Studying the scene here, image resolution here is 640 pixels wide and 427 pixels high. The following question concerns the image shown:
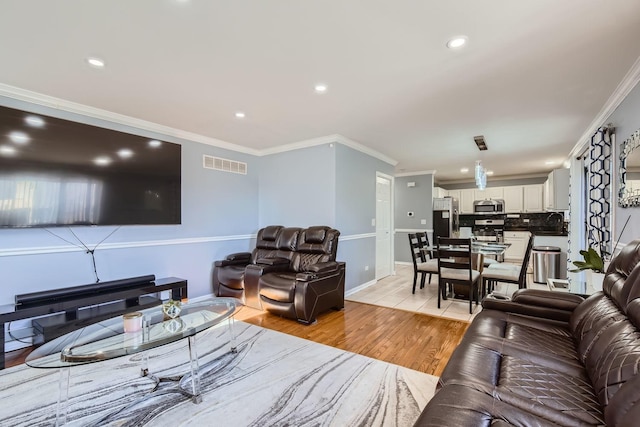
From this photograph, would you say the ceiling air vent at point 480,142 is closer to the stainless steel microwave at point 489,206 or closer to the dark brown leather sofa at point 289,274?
the dark brown leather sofa at point 289,274

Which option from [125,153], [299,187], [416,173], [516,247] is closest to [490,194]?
[516,247]

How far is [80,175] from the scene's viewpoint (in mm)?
3088

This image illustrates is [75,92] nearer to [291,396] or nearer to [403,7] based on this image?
[403,7]

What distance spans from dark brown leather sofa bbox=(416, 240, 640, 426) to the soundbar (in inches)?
134

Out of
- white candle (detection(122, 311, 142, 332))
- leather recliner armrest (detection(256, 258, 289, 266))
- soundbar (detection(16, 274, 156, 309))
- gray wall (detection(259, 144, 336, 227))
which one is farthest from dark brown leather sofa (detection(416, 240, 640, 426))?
soundbar (detection(16, 274, 156, 309))

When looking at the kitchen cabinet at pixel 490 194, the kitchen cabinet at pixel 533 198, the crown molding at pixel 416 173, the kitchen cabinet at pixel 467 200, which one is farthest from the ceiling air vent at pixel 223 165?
the kitchen cabinet at pixel 533 198

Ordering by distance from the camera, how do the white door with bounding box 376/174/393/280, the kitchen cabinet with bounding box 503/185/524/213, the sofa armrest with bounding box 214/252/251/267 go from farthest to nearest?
the kitchen cabinet with bounding box 503/185/524/213 → the white door with bounding box 376/174/393/280 → the sofa armrest with bounding box 214/252/251/267

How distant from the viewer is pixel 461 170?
719 cm

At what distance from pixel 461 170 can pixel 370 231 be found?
3.53 m

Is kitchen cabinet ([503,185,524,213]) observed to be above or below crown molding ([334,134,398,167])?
below

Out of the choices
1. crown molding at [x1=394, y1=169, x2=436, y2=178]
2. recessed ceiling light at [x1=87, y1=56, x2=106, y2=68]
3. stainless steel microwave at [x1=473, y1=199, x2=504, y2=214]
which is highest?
recessed ceiling light at [x1=87, y1=56, x2=106, y2=68]

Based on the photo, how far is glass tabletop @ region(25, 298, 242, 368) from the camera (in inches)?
64.2

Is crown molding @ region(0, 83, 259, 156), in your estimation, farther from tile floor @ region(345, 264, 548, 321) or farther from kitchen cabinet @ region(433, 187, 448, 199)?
kitchen cabinet @ region(433, 187, 448, 199)

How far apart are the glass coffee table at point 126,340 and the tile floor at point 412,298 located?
2439 millimetres
